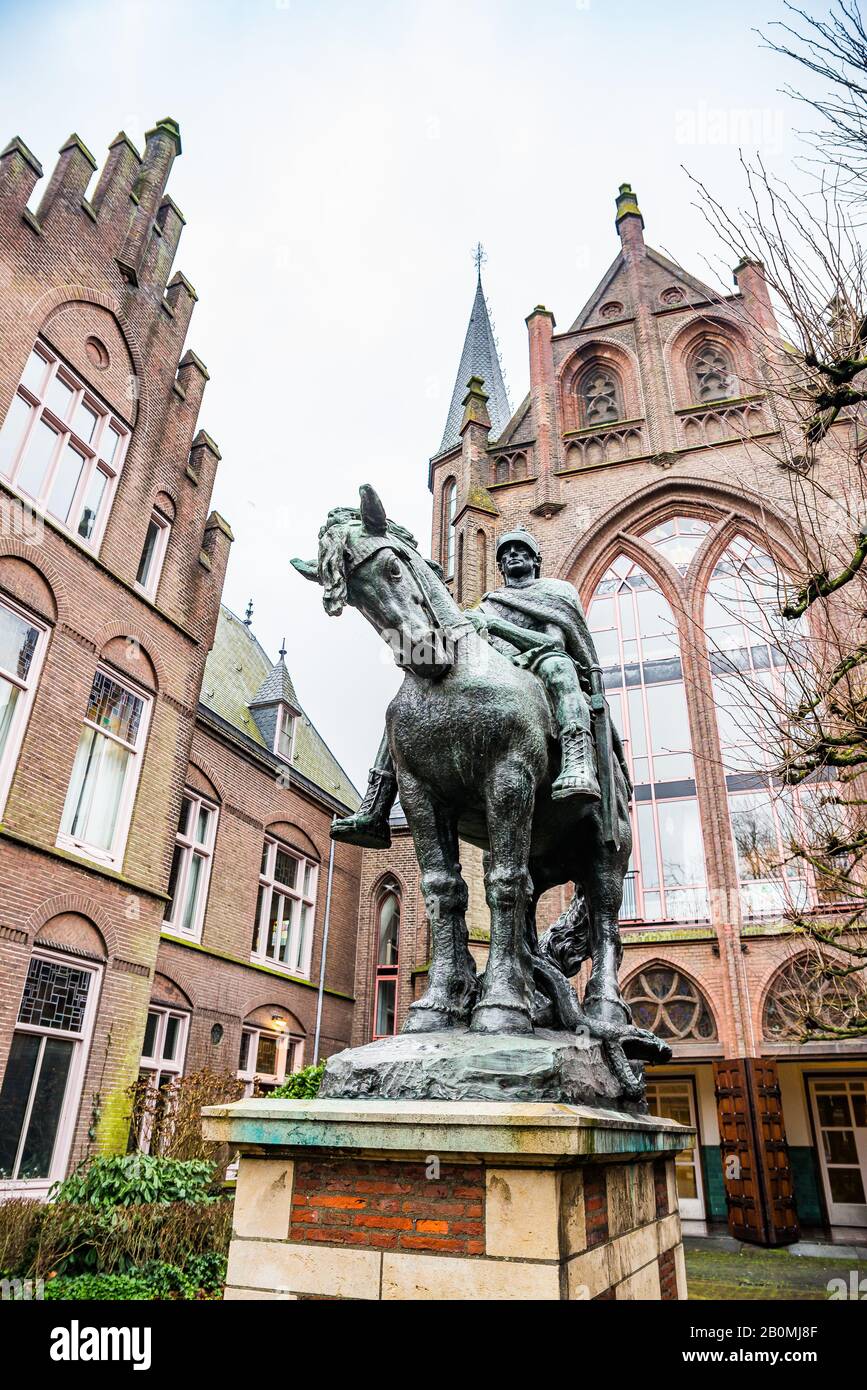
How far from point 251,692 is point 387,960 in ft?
25.7

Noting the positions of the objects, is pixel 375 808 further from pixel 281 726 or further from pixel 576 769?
pixel 281 726

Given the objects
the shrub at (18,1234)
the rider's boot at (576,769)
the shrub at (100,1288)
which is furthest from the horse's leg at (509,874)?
the shrub at (18,1234)

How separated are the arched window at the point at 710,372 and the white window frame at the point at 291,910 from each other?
14.9 m

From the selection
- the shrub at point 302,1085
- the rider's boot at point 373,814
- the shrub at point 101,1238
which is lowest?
the shrub at point 101,1238

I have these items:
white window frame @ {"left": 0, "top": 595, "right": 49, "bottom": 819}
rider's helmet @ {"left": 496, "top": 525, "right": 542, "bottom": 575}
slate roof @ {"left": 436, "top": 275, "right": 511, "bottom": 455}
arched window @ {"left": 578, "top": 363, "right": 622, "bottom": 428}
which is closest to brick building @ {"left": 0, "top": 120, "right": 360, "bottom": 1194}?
white window frame @ {"left": 0, "top": 595, "right": 49, "bottom": 819}

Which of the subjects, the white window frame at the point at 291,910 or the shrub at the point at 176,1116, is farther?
the white window frame at the point at 291,910

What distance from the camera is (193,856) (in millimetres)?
16438

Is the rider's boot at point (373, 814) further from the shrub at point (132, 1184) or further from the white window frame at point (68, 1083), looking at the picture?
the white window frame at point (68, 1083)

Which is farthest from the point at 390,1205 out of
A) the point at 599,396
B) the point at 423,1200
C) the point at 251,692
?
the point at 599,396

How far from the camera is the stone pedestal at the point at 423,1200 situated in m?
2.42

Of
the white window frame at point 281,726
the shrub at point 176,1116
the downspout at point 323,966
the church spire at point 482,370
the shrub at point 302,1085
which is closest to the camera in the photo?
the shrub at point 176,1116

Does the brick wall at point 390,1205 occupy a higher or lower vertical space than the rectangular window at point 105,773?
lower

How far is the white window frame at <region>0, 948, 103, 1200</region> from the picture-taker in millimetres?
10133

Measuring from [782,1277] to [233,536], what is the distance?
14.5 m
